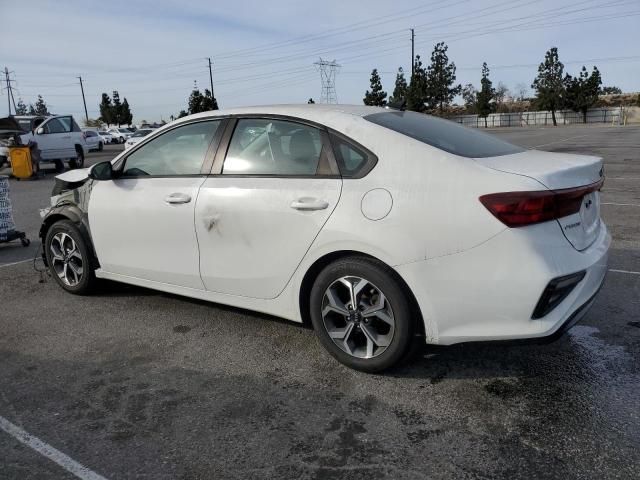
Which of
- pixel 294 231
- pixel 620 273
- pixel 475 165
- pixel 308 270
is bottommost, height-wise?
pixel 620 273

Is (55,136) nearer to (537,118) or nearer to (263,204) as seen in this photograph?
(263,204)

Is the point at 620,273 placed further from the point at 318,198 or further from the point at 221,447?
the point at 221,447

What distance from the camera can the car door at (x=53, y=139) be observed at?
714 inches

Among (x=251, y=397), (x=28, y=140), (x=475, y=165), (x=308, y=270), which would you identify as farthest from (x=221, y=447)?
(x=28, y=140)

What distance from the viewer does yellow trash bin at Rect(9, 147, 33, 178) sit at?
16562 mm

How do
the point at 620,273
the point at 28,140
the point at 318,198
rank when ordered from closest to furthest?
the point at 318,198 → the point at 620,273 → the point at 28,140

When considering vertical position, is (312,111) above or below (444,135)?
above

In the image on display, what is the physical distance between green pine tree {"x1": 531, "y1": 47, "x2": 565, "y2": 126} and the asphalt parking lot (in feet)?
254

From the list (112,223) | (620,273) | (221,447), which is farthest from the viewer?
(620,273)

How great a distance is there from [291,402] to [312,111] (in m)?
1.84

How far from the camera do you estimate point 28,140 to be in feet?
57.7

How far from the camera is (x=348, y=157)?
3.28 m

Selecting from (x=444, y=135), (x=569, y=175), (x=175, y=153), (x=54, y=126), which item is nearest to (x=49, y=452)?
(x=175, y=153)

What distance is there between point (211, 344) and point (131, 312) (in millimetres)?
1053
